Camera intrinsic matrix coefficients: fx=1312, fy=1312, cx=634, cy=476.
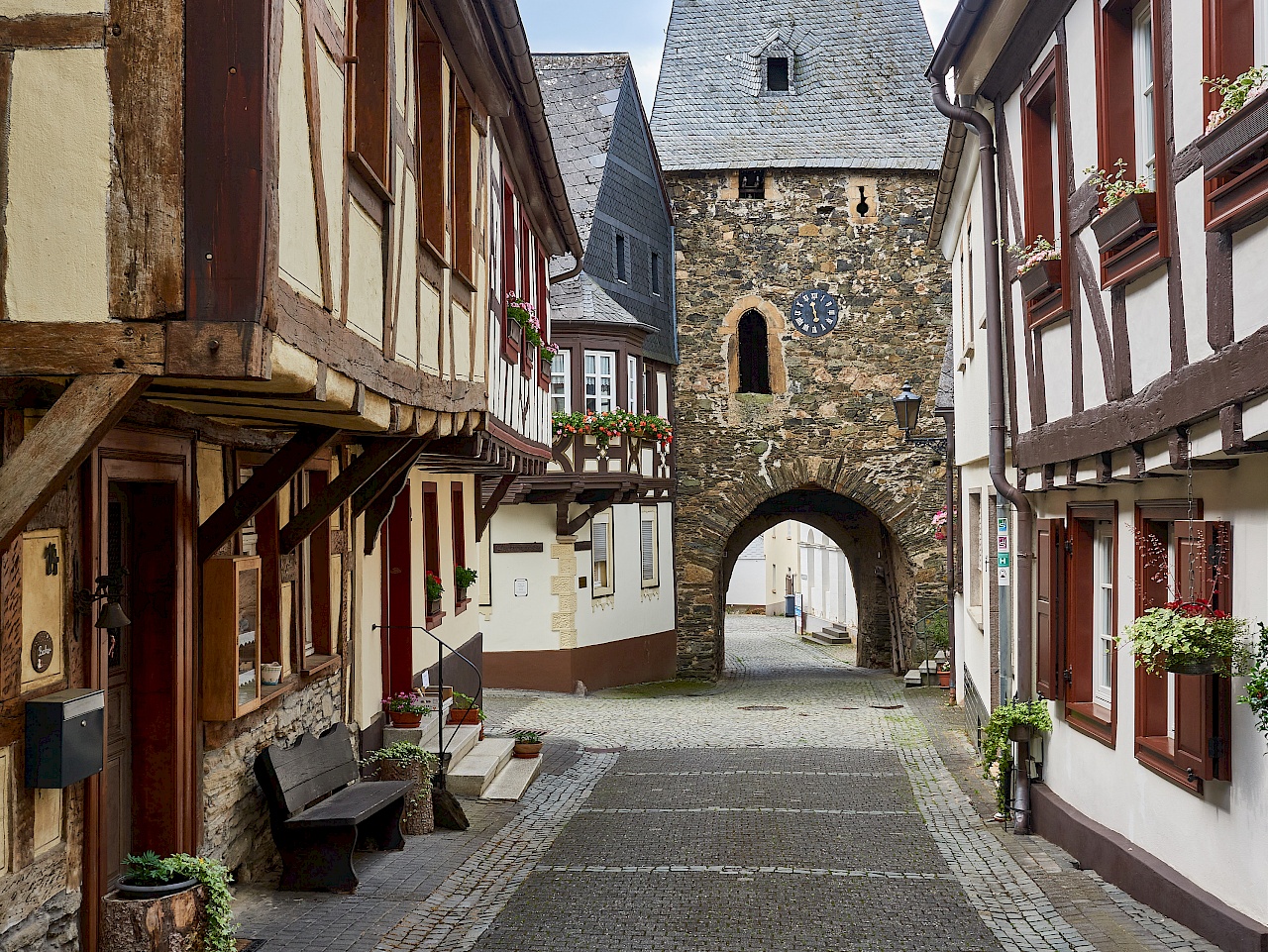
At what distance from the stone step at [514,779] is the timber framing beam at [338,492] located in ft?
11.5

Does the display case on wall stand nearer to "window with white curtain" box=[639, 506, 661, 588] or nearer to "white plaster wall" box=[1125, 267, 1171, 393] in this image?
"white plaster wall" box=[1125, 267, 1171, 393]

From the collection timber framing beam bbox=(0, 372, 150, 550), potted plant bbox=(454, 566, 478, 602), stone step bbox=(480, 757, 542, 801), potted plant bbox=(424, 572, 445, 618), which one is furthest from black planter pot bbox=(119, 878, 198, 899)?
potted plant bbox=(454, 566, 478, 602)

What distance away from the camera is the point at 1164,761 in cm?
632

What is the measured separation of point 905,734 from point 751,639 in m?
22.6

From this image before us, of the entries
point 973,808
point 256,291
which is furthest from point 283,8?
point 973,808

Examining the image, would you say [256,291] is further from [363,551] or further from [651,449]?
[651,449]

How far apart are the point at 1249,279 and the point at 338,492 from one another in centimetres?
437

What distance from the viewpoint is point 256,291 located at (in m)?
3.80

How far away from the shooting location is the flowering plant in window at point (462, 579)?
13.2m

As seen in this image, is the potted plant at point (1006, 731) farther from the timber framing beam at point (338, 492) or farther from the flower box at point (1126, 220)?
the timber framing beam at point (338, 492)

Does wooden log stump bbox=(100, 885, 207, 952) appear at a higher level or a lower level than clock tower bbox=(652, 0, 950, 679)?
lower

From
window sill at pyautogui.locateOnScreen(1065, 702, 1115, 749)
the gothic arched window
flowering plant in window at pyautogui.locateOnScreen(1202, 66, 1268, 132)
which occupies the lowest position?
window sill at pyautogui.locateOnScreen(1065, 702, 1115, 749)

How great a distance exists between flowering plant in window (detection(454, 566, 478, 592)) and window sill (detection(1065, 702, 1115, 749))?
6.71 m

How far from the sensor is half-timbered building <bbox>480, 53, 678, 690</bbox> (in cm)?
1953
